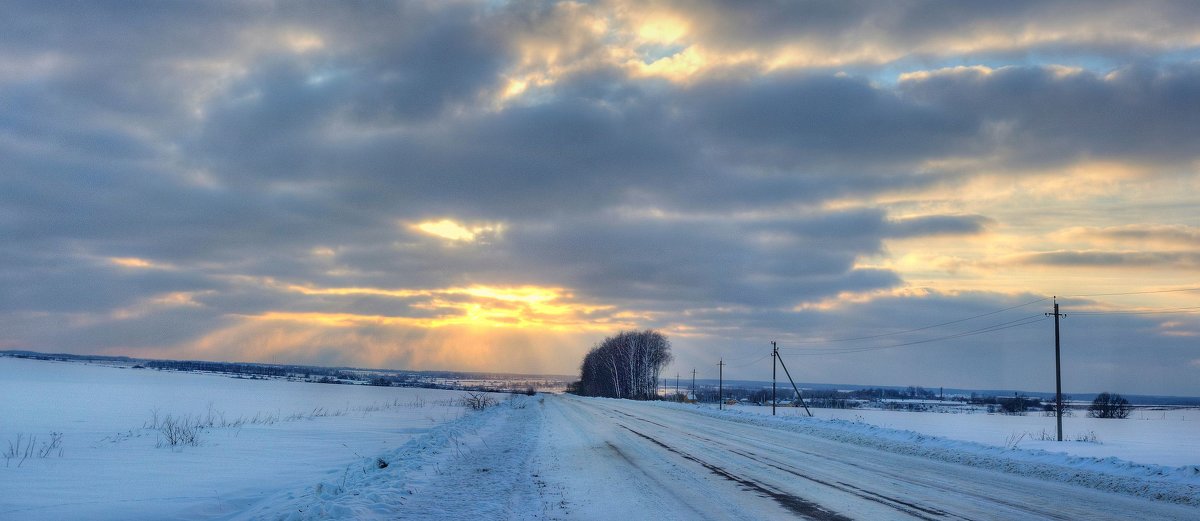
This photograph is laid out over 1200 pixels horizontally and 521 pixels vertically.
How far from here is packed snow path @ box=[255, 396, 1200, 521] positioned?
29.8ft

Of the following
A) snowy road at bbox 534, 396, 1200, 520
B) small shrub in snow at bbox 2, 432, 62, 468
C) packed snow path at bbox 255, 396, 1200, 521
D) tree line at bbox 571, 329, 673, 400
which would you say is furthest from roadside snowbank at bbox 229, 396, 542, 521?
tree line at bbox 571, 329, 673, 400

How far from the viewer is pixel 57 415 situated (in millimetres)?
29938

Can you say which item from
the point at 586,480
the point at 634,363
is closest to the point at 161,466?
the point at 586,480

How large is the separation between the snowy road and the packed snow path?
0.08ft

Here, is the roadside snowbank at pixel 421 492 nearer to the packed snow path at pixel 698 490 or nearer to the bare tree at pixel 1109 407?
the packed snow path at pixel 698 490

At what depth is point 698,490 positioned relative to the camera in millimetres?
10867

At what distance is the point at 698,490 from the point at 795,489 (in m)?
1.61

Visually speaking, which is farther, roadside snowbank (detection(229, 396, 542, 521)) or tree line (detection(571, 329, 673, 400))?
tree line (detection(571, 329, 673, 400))

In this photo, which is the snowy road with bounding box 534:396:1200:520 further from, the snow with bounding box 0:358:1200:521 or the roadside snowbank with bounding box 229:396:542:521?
the roadside snowbank with bounding box 229:396:542:521

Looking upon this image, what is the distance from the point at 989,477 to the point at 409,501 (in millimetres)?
10961

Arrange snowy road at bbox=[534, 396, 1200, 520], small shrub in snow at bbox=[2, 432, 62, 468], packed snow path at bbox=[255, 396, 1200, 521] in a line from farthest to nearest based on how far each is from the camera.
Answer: small shrub in snow at bbox=[2, 432, 62, 468]
snowy road at bbox=[534, 396, 1200, 520]
packed snow path at bbox=[255, 396, 1200, 521]

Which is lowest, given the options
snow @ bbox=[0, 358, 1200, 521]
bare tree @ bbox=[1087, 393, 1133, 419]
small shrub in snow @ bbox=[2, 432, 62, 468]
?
bare tree @ bbox=[1087, 393, 1133, 419]

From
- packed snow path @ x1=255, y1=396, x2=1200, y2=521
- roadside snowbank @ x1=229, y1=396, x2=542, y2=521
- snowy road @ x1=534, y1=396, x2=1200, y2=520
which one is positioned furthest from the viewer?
snowy road @ x1=534, y1=396, x2=1200, y2=520

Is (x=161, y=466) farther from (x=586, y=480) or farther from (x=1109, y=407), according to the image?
(x=1109, y=407)
